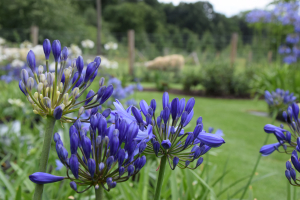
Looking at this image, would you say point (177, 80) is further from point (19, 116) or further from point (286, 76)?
point (19, 116)

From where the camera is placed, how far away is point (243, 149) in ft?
15.0

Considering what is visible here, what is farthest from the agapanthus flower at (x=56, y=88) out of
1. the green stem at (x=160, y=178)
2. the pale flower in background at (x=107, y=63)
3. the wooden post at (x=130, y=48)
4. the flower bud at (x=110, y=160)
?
the wooden post at (x=130, y=48)

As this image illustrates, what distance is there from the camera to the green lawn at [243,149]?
325 cm

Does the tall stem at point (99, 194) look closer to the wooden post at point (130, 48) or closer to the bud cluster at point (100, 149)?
the bud cluster at point (100, 149)

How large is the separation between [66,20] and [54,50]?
110ft

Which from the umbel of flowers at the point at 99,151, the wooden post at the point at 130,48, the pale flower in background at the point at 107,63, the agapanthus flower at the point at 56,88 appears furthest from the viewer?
the wooden post at the point at 130,48

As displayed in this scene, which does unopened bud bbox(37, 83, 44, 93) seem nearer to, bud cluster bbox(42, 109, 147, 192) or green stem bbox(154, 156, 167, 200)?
bud cluster bbox(42, 109, 147, 192)

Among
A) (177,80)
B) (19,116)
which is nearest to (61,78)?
(19,116)

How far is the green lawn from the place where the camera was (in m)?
3.25

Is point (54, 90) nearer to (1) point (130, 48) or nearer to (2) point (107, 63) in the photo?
(2) point (107, 63)

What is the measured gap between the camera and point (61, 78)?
0.86 m

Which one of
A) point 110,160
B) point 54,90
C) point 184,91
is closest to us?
point 110,160

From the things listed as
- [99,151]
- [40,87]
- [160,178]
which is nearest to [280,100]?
[160,178]

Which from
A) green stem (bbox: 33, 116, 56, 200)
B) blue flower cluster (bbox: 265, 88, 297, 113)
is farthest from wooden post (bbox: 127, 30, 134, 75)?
green stem (bbox: 33, 116, 56, 200)
